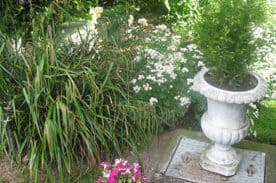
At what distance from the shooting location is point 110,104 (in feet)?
12.2

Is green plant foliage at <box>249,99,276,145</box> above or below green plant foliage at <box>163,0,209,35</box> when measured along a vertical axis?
below

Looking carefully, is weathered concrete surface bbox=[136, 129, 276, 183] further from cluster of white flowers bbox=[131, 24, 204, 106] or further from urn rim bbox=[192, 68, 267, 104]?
Result: urn rim bbox=[192, 68, 267, 104]

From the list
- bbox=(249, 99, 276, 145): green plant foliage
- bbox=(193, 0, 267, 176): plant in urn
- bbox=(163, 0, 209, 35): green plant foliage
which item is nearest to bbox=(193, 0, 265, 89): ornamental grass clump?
bbox=(193, 0, 267, 176): plant in urn

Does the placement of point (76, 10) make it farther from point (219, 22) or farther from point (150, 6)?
point (219, 22)

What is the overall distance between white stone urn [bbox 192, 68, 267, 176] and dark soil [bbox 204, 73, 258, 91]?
3 centimetres

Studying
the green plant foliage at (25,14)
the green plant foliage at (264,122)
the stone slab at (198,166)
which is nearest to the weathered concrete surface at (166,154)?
the stone slab at (198,166)

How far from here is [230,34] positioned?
3025 millimetres

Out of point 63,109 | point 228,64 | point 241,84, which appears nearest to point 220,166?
point 241,84

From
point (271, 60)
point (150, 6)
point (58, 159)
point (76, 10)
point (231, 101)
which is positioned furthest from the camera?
point (150, 6)

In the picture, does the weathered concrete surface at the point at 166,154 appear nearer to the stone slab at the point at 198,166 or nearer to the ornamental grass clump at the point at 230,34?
the stone slab at the point at 198,166

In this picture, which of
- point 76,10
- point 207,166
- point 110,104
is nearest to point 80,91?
point 110,104

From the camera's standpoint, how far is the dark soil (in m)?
3.20

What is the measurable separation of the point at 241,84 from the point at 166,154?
3.25ft

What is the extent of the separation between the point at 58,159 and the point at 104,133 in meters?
0.46
